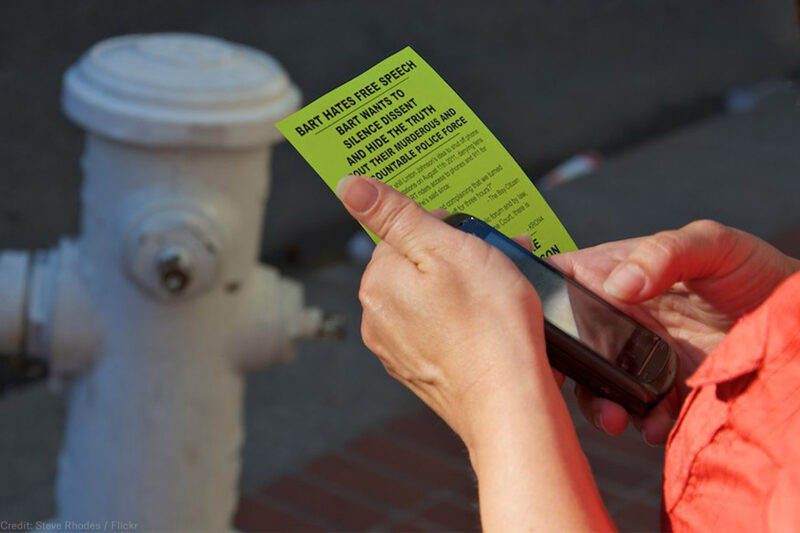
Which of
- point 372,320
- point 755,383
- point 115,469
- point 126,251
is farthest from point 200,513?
point 755,383

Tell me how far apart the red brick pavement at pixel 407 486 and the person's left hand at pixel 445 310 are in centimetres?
177

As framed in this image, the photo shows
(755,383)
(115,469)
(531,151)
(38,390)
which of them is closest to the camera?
(755,383)

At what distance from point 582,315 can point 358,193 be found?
0.32 meters

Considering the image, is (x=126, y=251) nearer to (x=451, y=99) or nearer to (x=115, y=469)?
(x=115, y=469)

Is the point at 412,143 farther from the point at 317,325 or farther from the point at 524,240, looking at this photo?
the point at 317,325

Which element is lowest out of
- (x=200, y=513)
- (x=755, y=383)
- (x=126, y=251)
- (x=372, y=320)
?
(x=200, y=513)

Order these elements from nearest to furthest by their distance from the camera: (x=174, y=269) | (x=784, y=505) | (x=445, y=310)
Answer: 1. (x=784, y=505)
2. (x=445, y=310)
3. (x=174, y=269)

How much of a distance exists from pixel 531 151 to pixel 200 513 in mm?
4044

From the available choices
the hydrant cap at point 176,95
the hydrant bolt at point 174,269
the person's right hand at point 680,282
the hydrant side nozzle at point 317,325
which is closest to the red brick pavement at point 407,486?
the hydrant side nozzle at point 317,325

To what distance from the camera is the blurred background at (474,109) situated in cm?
330

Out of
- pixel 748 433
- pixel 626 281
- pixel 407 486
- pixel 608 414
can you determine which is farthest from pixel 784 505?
pixel 407 486

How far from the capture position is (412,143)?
4.69ft

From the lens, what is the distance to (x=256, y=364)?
2.44m

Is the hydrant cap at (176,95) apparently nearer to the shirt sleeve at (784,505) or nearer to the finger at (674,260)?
the finger at (674,260)
